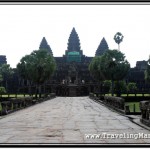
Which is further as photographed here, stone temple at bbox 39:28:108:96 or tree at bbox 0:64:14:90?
tree at bbox 0:64:14:90

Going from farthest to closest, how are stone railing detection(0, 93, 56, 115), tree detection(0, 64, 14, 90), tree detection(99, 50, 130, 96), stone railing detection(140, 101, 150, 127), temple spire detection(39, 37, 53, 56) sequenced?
1. temple spire detection(39, 37, 53, 56)
2. tree detection(0, 64, 14, 90)
3. tree detection(99, 50, 130, 96)
4. stone railing detection(0, 93, 56, 115)
5. stone railing detection(140, 101, 150, 127)

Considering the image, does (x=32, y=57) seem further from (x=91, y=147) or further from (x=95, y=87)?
(x=91, y=147)

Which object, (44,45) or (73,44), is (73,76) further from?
(73,44)

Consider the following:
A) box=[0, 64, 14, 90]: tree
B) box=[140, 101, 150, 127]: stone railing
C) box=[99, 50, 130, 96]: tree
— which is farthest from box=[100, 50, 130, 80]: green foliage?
box=[0, 64, 14, 90]: tree

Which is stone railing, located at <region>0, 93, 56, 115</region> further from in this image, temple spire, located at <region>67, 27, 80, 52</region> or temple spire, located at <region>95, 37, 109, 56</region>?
temple spire, located at <region>67, 27, 80, 52</region>

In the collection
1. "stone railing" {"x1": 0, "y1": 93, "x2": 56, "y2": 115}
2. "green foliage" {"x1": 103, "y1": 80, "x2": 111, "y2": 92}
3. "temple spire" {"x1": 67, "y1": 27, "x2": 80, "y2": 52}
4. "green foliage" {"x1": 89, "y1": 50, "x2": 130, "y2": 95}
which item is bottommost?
"stone railing" {"x1": 0, "y1": 93, "x2": 56, "y2": 115}

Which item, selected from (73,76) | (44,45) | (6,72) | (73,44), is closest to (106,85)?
(73,76)

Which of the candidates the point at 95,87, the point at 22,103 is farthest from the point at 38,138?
the point at 95,87

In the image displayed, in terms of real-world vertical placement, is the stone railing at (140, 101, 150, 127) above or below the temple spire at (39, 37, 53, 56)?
below

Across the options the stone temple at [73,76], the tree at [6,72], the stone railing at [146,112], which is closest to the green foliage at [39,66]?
the stone temple at [73,76]

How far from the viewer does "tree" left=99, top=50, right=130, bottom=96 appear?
7238 cm

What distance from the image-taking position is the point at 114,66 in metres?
72.9

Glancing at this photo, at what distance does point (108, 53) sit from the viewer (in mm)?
75625

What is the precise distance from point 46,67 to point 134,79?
2643 inches
